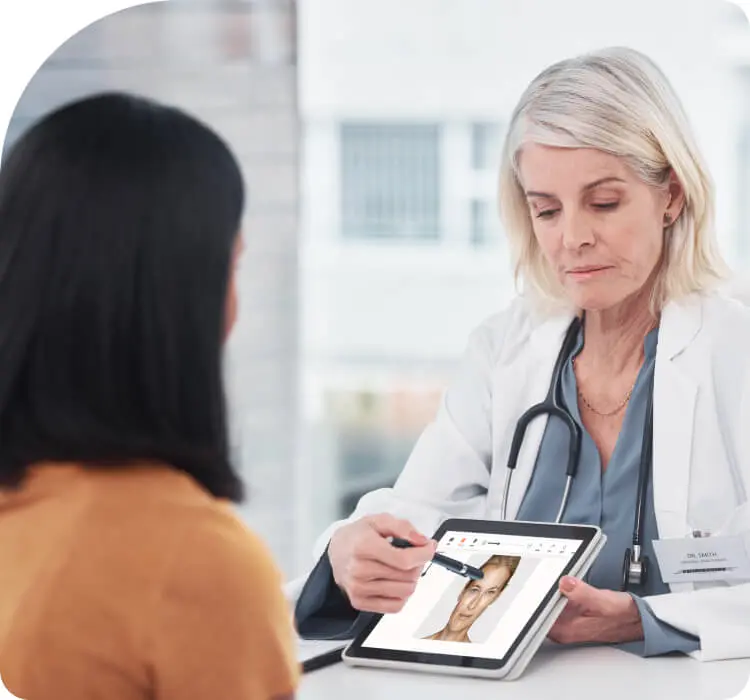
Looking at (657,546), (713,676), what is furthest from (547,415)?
(713,676)

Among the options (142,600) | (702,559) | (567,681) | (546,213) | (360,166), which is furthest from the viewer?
(360,166)


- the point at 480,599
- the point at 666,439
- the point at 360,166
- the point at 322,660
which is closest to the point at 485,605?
the point at 480,599

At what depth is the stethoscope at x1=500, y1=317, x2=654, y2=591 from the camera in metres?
1.16

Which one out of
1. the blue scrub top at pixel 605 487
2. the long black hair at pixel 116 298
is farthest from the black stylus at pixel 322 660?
the long black hair at pixel 116 298

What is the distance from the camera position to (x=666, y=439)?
3.89ft

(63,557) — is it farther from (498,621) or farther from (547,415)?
(547,415)

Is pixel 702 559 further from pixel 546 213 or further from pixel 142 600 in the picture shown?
pixel 142 600

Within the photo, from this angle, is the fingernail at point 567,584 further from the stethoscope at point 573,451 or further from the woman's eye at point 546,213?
the woman's eye at point 546,213

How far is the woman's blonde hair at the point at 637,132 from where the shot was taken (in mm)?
1190

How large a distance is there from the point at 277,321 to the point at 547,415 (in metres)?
0.61

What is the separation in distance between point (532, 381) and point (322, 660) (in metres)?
0.42

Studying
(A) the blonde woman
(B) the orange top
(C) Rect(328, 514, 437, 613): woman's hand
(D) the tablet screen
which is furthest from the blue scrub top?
(B) the orange top

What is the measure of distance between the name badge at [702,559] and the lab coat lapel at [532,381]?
0.19m

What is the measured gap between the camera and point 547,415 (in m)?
1.27
